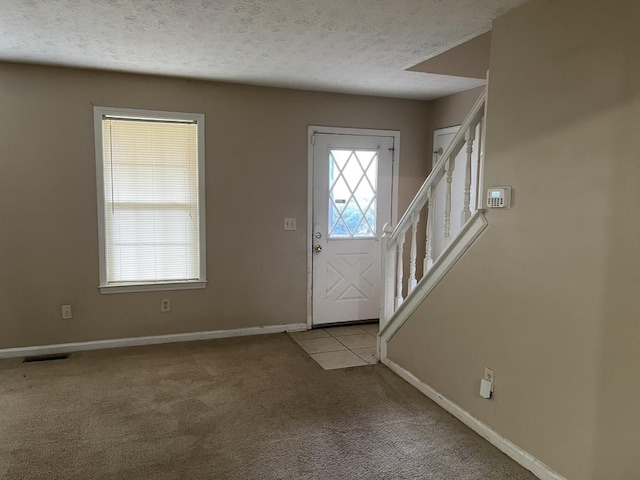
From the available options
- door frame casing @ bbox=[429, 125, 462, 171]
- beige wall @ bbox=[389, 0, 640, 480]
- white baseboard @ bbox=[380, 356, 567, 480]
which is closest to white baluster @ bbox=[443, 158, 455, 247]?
beige wall @ bbox=[389, 0, 640, 480]

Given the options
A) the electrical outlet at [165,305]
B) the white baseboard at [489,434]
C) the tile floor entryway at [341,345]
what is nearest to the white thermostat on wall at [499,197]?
the white baseboard at [489,434]

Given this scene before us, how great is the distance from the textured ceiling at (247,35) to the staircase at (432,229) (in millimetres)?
591

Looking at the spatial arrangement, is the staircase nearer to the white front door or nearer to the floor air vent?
the white front door

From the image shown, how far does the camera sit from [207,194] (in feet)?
13.7

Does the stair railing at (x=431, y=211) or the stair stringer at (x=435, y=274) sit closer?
the stair stringer at (x=435, y=274)

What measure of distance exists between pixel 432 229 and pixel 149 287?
245cm

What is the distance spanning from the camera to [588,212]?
201 cm

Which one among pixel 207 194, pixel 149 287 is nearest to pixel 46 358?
pixel 149 287

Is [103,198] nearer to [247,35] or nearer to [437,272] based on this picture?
[247,35]

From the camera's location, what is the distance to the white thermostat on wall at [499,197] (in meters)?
2.42

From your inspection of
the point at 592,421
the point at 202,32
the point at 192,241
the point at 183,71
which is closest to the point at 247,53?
the point at 202,32

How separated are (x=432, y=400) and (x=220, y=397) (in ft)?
4.53

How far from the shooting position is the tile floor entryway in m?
3.79

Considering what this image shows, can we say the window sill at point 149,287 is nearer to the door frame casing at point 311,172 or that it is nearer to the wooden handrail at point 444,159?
the door frame casing at point 311,172
